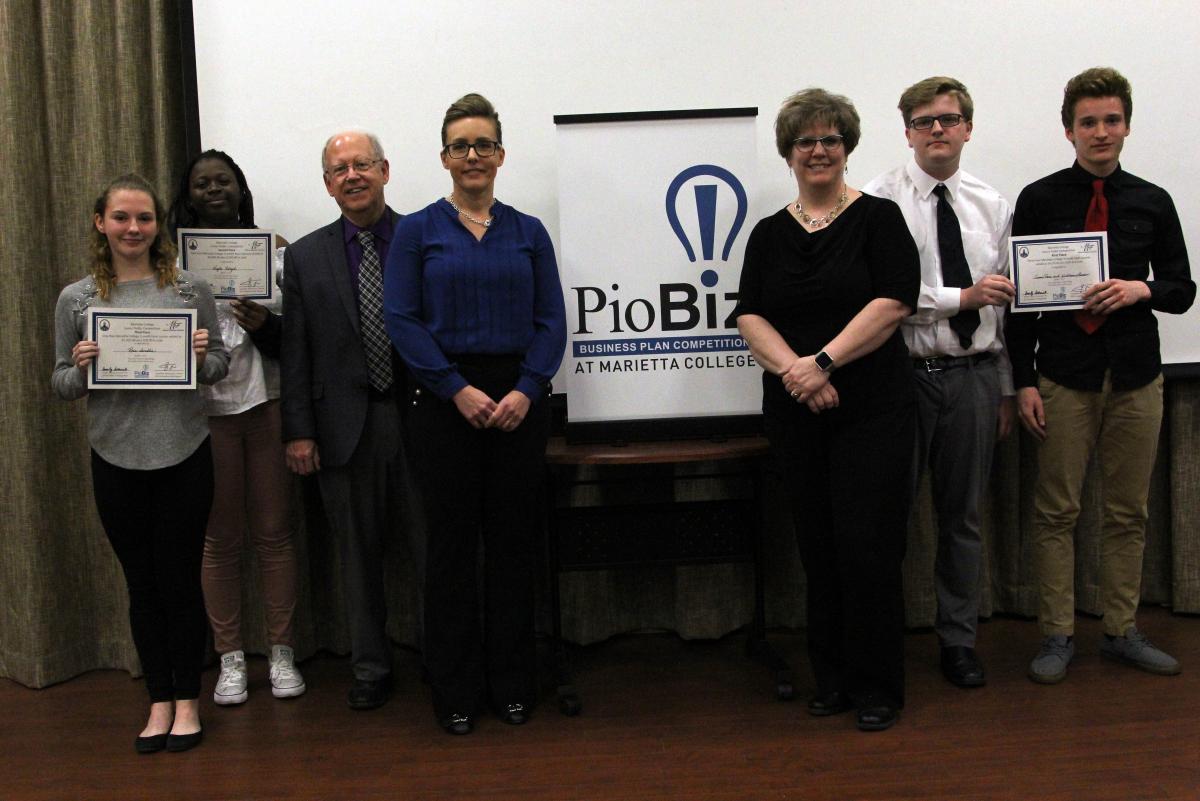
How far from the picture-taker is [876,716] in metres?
2.45

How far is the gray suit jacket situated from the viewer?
2674 mm

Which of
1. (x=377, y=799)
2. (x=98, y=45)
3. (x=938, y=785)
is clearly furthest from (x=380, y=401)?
(x=938, y=785)

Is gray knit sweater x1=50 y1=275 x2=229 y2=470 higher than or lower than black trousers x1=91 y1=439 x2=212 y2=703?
higher

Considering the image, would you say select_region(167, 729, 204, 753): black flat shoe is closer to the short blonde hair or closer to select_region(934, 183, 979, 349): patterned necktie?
the short blonde hair

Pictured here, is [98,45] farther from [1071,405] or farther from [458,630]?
[1071,405]

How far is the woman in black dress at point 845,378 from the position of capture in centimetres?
240

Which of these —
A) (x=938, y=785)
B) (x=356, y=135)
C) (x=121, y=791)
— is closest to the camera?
(x=938, y=785)

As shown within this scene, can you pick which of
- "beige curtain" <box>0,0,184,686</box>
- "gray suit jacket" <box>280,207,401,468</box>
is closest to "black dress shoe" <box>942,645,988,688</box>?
"gray suit jacket" <box>280,207,401,468</box>

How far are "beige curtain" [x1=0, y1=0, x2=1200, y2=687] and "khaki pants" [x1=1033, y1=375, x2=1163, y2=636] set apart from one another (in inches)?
17.3

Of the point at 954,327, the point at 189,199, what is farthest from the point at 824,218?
the point at 189,199

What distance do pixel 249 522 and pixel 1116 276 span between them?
8.83 ft

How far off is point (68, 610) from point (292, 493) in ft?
2.75

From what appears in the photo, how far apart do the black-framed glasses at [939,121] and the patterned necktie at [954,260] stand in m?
0.17

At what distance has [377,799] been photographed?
2.20 metres
